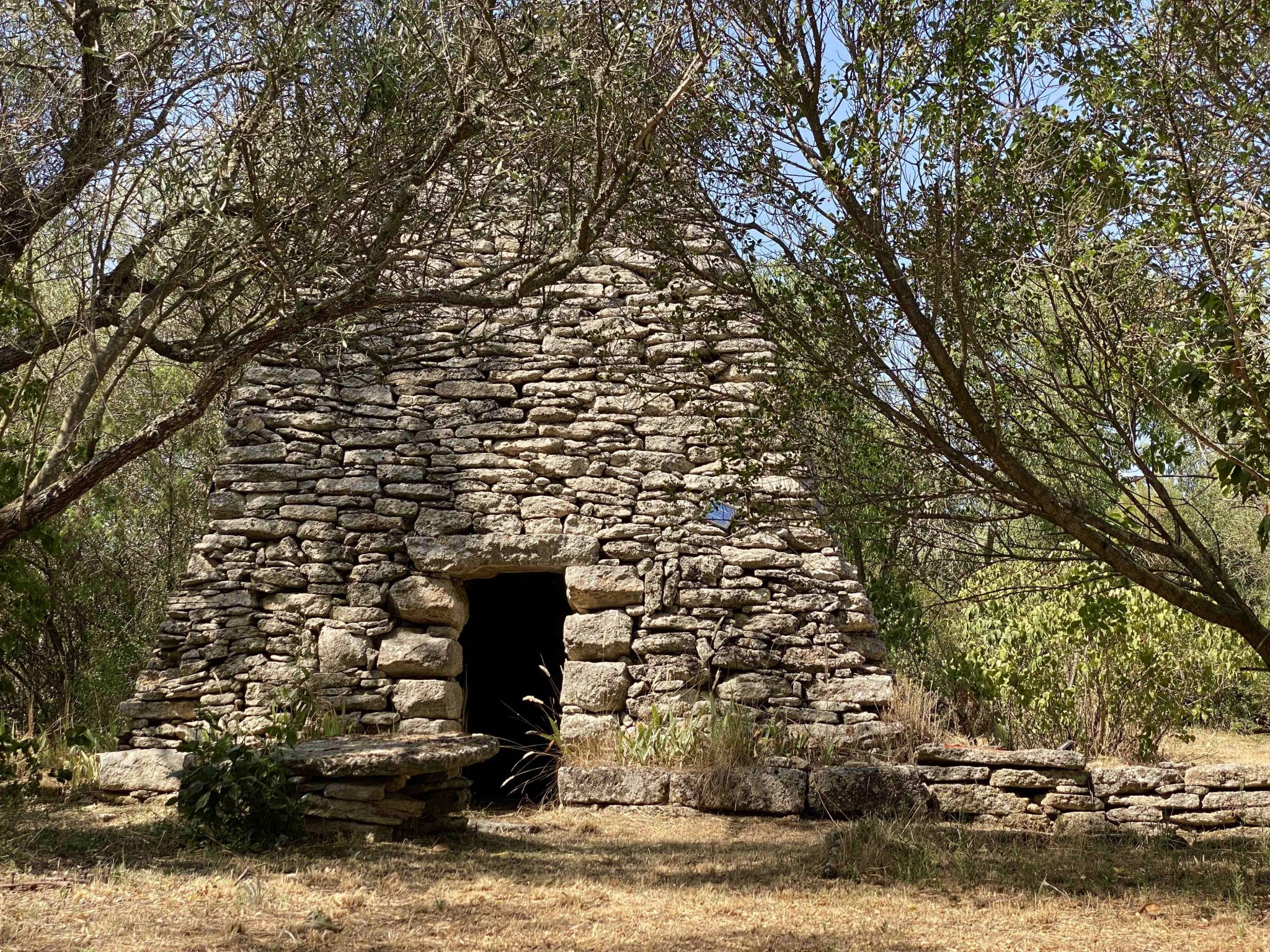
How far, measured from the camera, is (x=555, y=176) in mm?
6359

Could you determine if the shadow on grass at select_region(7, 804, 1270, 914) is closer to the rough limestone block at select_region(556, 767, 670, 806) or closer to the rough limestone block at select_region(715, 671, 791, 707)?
the rough limestone block at select_region(556, 767, 670, 806)

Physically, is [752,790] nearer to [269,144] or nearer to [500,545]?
[500,545]

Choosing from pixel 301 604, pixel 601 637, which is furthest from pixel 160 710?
pixel 601 637

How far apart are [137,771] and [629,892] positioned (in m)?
3.80

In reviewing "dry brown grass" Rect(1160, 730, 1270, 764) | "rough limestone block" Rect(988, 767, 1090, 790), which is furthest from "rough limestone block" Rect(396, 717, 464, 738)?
"dry brown grass" Rect(1160, 730, 1270, 764)

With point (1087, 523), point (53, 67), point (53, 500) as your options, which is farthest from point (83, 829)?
point (1087, 523)

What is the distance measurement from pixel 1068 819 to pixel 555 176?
5011 millimetres

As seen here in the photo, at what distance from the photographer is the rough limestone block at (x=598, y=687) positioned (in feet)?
25.8

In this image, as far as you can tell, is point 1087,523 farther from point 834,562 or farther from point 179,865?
point 179,865

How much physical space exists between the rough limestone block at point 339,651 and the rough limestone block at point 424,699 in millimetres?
340

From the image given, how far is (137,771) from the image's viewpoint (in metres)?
7.31

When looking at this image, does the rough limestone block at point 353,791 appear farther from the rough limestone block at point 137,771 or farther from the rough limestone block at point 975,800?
the rough limestone block at point 975,800

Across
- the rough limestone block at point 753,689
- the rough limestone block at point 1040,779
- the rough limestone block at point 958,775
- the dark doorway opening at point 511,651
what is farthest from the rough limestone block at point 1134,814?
the dark doorway opening at point 511,651

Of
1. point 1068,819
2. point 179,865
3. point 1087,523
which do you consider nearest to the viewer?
point 1087,523
